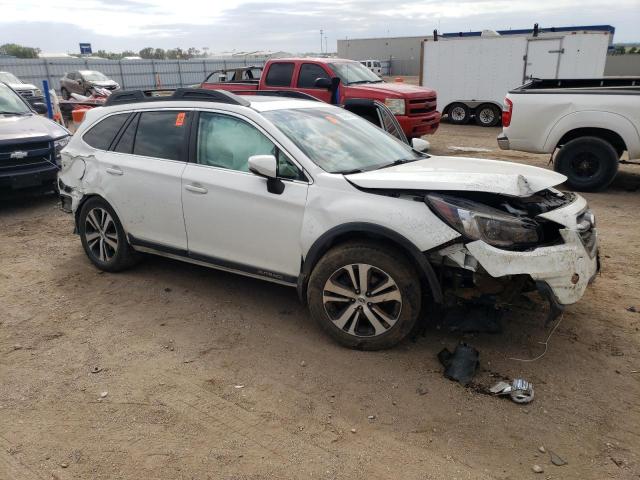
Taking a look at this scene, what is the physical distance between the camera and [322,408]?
3.25 meters

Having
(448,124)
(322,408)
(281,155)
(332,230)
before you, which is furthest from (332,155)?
(448,124)

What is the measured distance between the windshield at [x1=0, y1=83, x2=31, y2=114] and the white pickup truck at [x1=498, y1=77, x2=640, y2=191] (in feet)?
26.6

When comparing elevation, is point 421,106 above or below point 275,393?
above

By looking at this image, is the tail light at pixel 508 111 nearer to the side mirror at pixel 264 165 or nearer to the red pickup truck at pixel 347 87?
the red pickup truck at pixel 347 87

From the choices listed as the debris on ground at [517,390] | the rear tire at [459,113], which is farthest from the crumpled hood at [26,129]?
the rear tire at [459,113]

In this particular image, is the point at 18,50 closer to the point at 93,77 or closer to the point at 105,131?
the point at 93,77

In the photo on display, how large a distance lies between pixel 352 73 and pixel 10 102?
684 centimetres

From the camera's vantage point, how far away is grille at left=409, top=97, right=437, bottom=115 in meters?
11.5

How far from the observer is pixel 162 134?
4.81 m

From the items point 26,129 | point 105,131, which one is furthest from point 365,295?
point 26,129

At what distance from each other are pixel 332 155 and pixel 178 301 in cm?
191

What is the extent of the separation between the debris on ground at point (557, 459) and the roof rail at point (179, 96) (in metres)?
3.28

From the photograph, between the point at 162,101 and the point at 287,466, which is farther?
the point at 162,101

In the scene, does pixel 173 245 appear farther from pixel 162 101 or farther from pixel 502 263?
pixel 502 263
